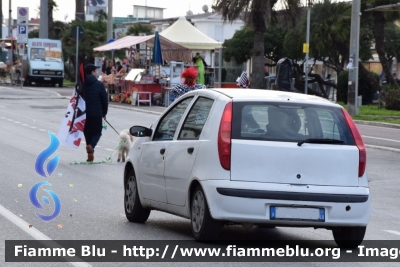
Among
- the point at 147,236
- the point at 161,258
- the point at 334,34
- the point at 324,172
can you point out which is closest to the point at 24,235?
the point at 147,236

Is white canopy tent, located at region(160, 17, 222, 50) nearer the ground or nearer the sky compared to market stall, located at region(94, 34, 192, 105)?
nearer the sky

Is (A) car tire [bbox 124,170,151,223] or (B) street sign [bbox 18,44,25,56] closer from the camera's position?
(A) car tire [bbox 124,170,151,223]

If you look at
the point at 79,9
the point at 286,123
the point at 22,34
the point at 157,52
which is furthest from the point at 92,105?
the point at 79,9

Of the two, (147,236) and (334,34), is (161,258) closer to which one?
(147,236)

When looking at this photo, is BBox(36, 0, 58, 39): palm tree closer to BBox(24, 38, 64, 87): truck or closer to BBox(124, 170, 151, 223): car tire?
BBox(24, 38, 64, 87): truck

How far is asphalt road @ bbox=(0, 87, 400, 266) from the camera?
31.9 feet

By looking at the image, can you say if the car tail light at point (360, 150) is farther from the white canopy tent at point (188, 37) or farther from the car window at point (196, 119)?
the white canopy tent at point (188, 37)

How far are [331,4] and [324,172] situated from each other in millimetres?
40941

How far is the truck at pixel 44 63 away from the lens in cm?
5653

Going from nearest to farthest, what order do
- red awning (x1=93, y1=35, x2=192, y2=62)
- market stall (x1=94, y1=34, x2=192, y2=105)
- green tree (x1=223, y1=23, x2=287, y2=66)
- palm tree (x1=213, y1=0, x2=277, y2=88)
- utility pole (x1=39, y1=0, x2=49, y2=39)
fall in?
1. market stall (x1=94, y1=34, x2=192, y2=105)
2. red awning (x1=93, y1=35, x2=192, y2=62)
3. palm tree (x1=213, y1=0, x2=277, y2=88)
4. utility pole (x1=39, y1=0, x2=49, y2=39)
5. green tree (x1=223, y1=23, x2=287, y2=66)

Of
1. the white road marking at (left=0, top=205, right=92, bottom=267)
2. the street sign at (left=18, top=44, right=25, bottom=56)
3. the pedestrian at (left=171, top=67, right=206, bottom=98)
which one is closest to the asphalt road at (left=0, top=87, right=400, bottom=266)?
the white road marking at (left=0, top=205, right=92, bottom=267)

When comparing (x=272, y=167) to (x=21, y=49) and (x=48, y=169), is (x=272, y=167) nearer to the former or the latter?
(x=48, y=169)

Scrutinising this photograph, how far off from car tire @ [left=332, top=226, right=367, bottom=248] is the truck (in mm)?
48532

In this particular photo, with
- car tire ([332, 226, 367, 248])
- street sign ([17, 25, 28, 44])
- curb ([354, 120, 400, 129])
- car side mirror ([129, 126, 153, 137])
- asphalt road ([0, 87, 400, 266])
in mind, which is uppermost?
street sign ([17, 25, 28, 44])
